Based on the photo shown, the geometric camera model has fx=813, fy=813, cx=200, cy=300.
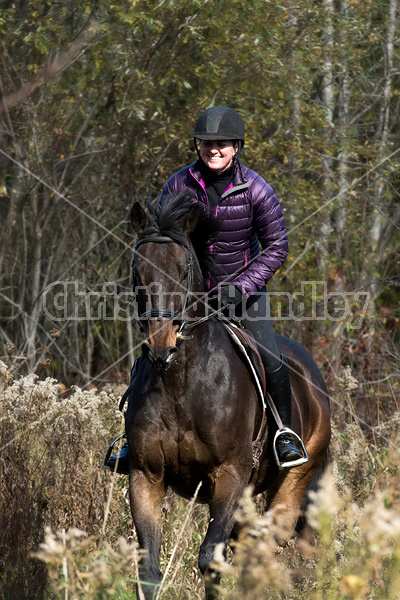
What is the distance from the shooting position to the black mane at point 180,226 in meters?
5.03

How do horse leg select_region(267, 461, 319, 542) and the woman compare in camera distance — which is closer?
the woman

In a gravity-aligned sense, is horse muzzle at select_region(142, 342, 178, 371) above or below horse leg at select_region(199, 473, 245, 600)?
above

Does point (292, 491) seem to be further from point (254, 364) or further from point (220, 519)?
point (220, 519)

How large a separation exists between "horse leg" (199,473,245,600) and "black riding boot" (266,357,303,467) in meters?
0.76

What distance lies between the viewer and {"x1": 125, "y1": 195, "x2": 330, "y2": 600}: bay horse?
4.73m

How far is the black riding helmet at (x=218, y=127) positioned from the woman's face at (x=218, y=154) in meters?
0.08

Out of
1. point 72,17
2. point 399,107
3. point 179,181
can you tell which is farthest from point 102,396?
point 399,107

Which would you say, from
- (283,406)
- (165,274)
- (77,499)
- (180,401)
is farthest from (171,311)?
(77,499)

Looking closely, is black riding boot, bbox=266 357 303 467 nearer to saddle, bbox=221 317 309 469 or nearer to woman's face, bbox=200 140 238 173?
saddle, bbox=221 317 309 469

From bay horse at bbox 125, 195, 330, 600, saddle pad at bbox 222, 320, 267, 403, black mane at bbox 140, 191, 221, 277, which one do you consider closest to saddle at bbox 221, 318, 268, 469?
saddle pad at bbox 222, 320, 267, 403

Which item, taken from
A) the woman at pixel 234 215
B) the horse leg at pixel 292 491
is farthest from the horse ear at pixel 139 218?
the horse leg at pixel 292 491

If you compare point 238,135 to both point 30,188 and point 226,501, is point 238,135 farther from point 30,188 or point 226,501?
point 30,188

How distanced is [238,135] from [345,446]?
14.6 ft

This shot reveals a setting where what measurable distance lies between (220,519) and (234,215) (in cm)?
204
